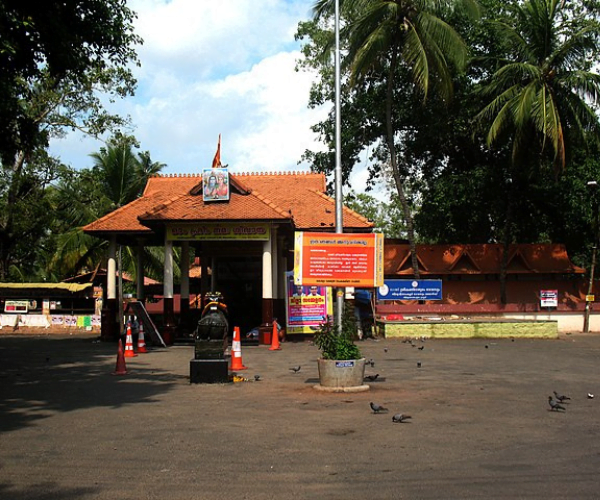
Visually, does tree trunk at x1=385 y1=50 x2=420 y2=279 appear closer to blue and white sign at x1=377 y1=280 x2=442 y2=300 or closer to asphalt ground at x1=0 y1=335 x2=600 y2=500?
blue and white sign at x1=377 y1=280 x2=442 y2=300

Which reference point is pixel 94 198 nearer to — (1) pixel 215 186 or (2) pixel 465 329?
(1) pixel 215 186

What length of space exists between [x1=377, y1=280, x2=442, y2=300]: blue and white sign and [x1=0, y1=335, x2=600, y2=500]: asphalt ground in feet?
40.1

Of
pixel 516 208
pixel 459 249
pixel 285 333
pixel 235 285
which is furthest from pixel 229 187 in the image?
Result: pixel 516 208

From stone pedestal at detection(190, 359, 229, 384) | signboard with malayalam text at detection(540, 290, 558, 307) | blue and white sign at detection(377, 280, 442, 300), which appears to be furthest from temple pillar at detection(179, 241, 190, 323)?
signboard with malayalam text at detection(540, 290, 558, 307)

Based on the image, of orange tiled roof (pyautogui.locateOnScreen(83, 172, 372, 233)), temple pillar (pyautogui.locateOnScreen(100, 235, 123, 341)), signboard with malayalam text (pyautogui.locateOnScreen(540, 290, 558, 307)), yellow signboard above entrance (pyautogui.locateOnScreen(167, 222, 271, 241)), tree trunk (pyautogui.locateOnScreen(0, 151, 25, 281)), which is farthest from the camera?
tree trunk (pyautogui.locateOnScreen(0, 151, 25, 281))

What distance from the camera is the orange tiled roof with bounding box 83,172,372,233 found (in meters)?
23.1

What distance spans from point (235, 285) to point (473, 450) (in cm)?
2649

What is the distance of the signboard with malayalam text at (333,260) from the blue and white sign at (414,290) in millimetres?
14184

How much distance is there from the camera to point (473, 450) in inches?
298

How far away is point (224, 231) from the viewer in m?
23.4

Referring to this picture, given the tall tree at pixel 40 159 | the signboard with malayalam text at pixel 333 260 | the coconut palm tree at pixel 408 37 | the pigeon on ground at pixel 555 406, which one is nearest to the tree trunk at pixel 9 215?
the tall tree at pixel 40 159

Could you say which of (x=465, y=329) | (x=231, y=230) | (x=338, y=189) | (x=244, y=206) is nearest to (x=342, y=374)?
(x=338, y=189)

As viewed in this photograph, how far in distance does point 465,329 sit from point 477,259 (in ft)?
23.8

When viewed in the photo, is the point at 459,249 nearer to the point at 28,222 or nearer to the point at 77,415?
the point at 28,222
